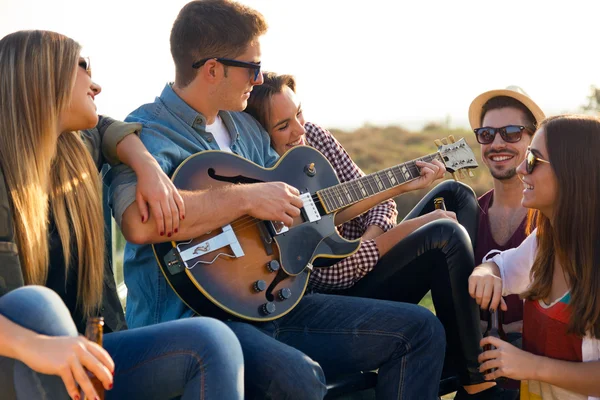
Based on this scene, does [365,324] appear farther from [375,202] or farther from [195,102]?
[195,102]

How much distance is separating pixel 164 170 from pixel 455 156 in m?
1.73

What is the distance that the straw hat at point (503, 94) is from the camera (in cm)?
430

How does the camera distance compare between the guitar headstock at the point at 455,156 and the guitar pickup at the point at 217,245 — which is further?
the guitar headstock at the point at 455,156

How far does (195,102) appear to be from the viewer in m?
3.50

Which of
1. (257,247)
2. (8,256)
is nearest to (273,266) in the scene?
(257,247)

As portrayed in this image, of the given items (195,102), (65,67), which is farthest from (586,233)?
(65,67)

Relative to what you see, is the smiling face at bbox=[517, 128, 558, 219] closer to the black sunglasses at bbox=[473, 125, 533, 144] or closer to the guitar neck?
the guitar neck

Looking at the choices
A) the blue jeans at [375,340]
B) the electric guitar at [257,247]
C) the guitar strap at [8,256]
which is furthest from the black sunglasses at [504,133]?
the guitar strap at [8,256]

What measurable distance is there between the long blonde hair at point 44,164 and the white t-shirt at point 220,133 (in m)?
0.79

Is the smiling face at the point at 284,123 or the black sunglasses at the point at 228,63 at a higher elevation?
the black sunglasses at the point at 228,63

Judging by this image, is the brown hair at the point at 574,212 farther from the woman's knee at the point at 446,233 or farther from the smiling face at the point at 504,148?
the smiling face at the point at 504,148

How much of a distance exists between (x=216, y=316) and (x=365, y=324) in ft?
1.99

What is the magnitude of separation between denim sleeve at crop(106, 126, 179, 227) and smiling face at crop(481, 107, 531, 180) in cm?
180

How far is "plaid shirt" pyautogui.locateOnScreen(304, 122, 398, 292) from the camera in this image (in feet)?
12.0
